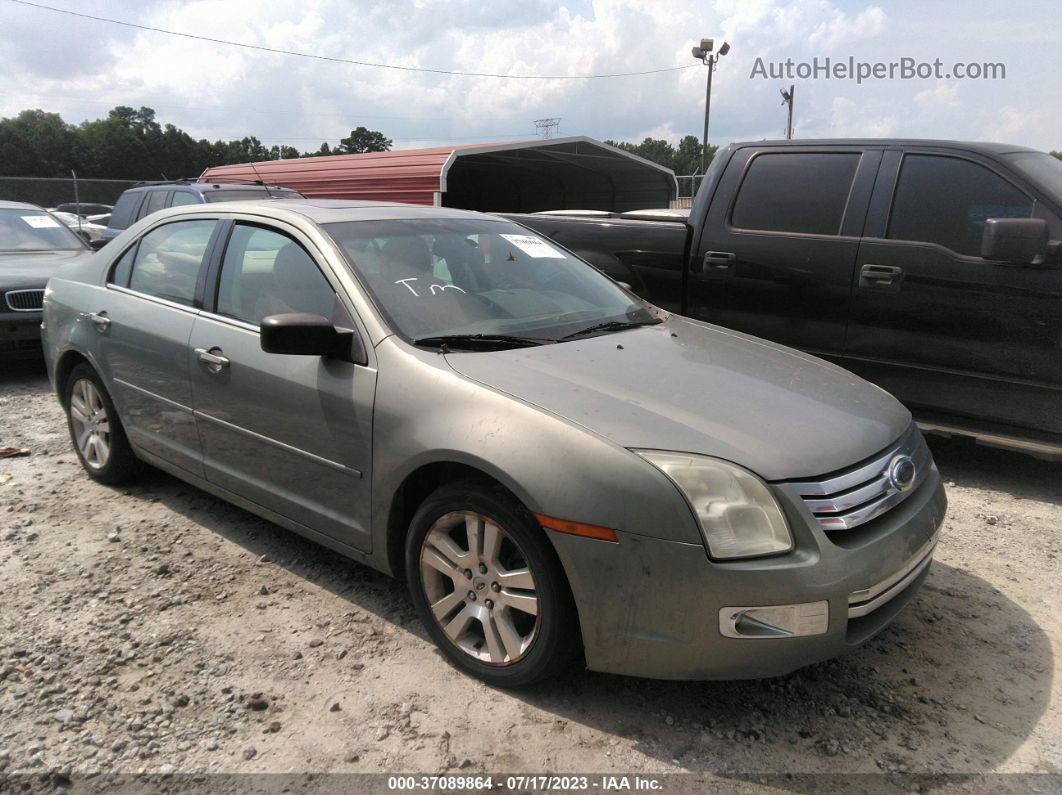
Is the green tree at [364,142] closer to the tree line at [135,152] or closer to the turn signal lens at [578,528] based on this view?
the tree line at [135,152]

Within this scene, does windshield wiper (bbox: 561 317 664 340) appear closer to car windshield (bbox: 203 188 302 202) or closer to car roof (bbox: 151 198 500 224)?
car roof (bbox: 151 198 500 224)

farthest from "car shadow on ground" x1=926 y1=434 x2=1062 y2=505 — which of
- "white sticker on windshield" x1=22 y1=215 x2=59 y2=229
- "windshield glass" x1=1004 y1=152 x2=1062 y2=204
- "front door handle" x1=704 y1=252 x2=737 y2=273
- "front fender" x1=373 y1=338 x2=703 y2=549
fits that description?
"white sticker on windshield" x1=22 y1=215 x2=59 y2=229

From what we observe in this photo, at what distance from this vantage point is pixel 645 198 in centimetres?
2023

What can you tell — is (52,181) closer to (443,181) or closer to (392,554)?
(443,181)

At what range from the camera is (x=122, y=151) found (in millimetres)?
57312

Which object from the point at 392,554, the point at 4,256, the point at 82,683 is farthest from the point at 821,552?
the point at 4,256

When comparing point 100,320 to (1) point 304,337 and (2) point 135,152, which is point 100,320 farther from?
(2) point 135,152

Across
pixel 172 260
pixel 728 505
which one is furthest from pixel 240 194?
pixel 728 505

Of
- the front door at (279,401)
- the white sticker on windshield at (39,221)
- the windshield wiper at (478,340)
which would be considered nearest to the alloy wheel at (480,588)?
the front door at (279,401)

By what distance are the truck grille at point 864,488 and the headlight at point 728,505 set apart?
0.11 m

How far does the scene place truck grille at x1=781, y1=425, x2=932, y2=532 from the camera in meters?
2.36

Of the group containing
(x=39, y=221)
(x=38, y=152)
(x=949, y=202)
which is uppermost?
(x=38, y=152)

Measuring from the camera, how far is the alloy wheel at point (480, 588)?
253 cm

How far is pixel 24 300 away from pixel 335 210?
15.7 feet
